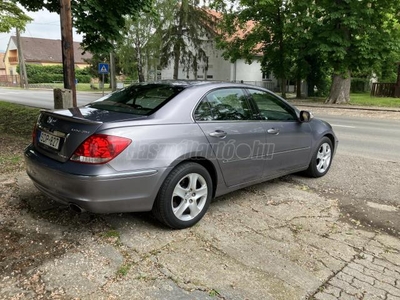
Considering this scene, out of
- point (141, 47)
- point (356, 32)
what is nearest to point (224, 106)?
point (356, 32)

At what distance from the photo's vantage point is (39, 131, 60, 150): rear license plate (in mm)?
3348

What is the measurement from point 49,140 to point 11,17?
1321 centimetres

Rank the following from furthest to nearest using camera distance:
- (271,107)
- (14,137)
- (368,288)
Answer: (14,137)
(271,107)
(368,288)

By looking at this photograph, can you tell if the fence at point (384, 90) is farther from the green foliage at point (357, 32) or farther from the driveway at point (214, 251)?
the driveway at point (214, 251)

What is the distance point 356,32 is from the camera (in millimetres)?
19984

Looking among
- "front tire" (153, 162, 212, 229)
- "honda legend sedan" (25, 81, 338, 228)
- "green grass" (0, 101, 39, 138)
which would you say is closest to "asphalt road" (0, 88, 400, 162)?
"honda legend sedan" (25, 81, 338, 228)

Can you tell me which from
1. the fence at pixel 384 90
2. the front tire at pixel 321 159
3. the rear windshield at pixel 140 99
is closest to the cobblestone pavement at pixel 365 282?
the rear windshield at pixel 140 99

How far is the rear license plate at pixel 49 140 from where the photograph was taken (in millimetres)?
3348

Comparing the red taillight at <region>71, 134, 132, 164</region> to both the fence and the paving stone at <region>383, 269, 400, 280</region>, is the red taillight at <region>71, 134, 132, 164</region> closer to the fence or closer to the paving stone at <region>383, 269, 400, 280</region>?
the paving stone at <region>383, 269, 400, 280</region>

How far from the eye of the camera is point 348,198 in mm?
4703

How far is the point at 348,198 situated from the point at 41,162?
12.4 feet

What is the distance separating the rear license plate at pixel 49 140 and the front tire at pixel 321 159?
3664mm

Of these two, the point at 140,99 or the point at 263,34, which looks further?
the point at 263,34

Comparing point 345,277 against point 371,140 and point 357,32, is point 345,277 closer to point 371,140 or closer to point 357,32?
point 371,140
